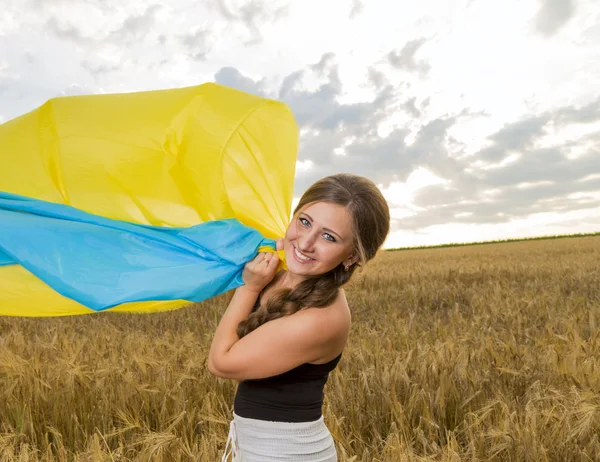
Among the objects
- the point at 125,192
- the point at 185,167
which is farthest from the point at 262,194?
the point at 125,192

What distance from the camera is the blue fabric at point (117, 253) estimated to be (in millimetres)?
1941

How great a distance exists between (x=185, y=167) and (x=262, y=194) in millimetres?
287

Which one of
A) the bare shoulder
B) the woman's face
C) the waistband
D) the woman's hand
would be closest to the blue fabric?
the woman's hand

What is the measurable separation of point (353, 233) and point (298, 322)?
32 centimetres

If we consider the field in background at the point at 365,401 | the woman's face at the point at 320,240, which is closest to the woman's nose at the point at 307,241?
the woman's face at the point at 320,240

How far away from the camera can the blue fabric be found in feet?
6.37

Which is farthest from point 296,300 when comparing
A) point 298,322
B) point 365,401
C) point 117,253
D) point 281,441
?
point 365,401

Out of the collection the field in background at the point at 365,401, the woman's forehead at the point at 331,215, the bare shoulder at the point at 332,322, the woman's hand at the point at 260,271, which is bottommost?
the field in background at the point at 365,401

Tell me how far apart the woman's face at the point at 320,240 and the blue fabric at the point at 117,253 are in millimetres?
177

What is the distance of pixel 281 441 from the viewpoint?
183cm

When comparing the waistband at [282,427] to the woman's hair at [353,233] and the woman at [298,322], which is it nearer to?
the woman at [298,322]

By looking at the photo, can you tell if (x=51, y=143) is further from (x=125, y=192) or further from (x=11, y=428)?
(x=11, y=428)

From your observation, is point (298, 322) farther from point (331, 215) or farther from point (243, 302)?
point (331, 215)

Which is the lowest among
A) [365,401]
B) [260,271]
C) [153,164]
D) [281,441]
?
[365,401]
